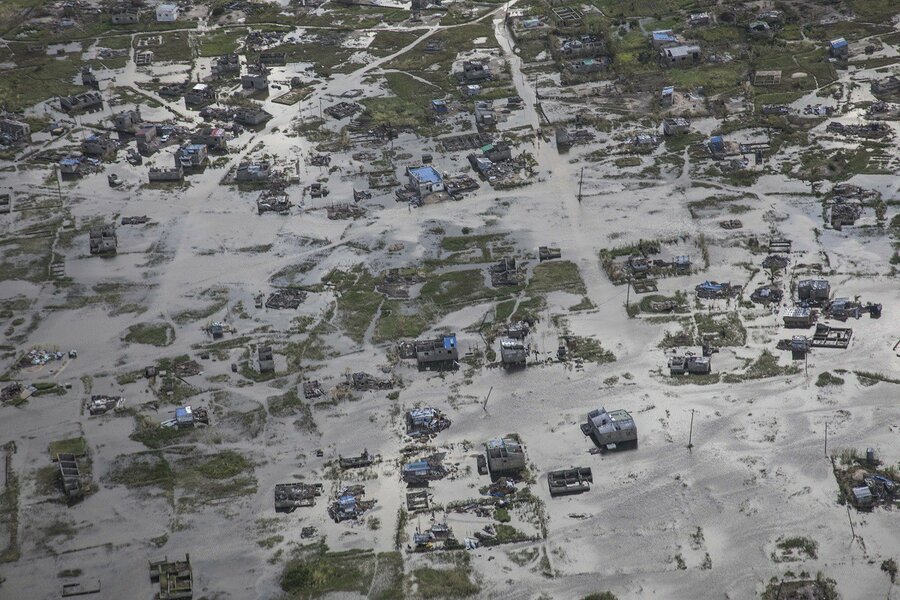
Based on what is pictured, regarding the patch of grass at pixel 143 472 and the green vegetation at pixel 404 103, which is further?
the green vegetation at pixel 404 103

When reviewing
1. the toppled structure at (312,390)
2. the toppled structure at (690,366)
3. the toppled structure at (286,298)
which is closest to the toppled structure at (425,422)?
the toppled structure at (312,390)

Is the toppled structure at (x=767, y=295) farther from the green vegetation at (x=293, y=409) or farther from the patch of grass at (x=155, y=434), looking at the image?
the patch of grass at (x=155, y=434)

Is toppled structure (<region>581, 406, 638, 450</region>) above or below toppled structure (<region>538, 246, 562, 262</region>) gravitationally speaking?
above

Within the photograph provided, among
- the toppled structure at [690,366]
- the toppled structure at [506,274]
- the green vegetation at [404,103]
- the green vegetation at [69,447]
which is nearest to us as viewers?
the green vegetation at [69,447]

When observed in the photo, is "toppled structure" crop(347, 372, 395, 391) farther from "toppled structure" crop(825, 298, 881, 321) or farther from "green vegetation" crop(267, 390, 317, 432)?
"toppled structure" crop(825, 298, 881, 321)

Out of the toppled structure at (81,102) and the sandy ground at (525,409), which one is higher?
the sandy ground at (525,409)

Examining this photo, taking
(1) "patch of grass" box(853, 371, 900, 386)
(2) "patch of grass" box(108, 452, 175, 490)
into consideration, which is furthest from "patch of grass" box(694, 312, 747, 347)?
(2) "patch of grass" box(108, 452, 175, 490)

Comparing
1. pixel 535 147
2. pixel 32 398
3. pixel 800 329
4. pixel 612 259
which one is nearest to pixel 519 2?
pixel 535 147
